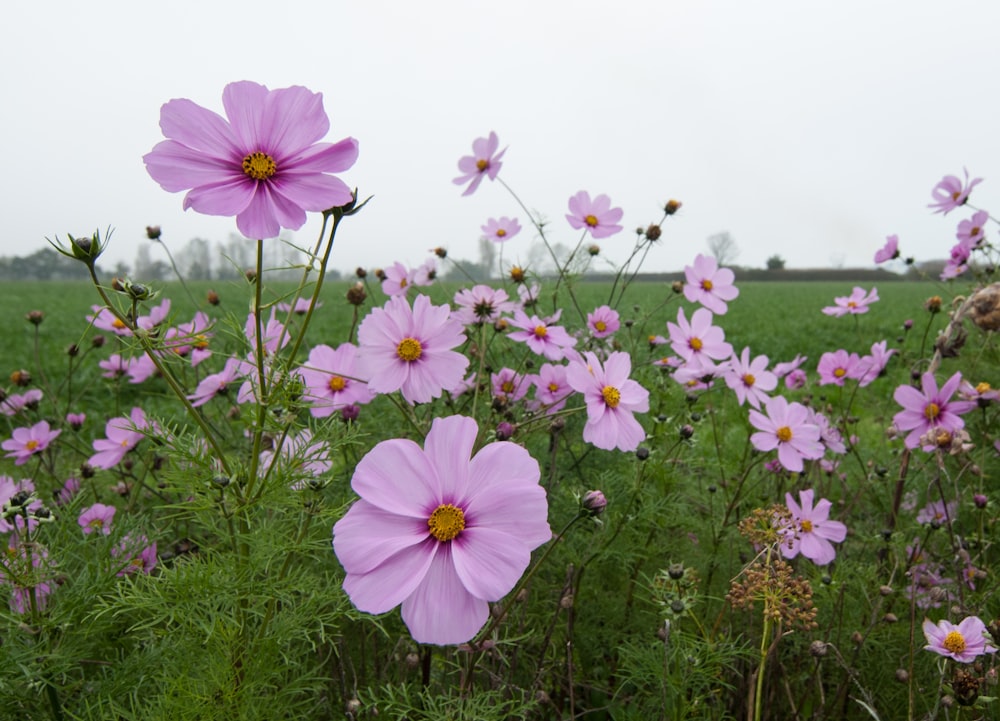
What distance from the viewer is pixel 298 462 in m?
0.80

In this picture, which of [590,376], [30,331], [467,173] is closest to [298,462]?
[590,376]

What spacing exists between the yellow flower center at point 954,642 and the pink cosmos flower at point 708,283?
1.01m

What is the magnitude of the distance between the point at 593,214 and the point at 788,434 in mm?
900

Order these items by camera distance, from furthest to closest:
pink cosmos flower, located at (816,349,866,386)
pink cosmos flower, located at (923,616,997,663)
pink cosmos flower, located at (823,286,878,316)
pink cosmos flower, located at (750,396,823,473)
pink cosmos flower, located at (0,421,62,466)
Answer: pink cosmos flower, located at (823,286,878,316) < pink cosmos flower, located at (816,349,866,386) < pink cosmos flower, located at (0,421,62,466) < pink cosmos flower, located at (750,396,823,473) < pink cosmos flower, located at (923,616,997,663)

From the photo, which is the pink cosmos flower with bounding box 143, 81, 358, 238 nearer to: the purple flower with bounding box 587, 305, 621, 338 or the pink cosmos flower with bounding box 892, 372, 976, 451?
the purple flower with bounding box 587, 305, 621, 338

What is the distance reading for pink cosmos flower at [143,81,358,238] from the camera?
2.10ft

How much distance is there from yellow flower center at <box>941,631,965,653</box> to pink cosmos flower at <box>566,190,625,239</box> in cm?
130

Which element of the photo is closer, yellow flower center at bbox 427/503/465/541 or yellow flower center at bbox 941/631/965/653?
yellow flower center at bbox 427/503/465/541

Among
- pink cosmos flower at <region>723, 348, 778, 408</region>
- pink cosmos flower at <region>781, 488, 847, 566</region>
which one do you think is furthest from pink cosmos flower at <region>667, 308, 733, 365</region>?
pink cosmos flower at <region>781, 488, 847, 566</region>

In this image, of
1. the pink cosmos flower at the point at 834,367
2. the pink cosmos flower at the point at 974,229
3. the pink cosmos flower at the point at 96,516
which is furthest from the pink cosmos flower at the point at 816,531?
the pink cosmos flower at the point at 974,229

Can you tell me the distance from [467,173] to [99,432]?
281 centimetres

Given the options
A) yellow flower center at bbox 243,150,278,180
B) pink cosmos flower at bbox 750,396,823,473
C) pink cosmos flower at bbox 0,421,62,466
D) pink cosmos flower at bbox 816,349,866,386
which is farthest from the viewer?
pink cosmos flower at bbox 816,349,866,386

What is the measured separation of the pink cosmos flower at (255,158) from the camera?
0.64 m

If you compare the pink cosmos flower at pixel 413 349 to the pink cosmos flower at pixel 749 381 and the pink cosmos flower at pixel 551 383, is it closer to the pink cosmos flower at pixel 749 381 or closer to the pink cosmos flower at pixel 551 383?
the pink cosmos flower at pixel 551 383
